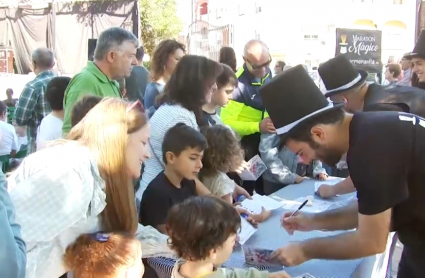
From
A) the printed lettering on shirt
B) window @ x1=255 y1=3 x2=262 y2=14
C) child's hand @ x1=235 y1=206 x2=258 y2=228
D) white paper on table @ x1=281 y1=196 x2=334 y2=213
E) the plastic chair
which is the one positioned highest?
window @ x1=255 y1=3 x2=262 y2=14

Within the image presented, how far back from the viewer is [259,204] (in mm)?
2871

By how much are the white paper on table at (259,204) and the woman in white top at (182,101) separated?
53cm

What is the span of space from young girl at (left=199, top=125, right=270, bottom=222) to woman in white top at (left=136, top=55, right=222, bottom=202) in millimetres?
132

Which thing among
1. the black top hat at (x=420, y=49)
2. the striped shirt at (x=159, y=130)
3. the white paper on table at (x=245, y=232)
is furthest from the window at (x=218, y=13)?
the white paper on table at (x=245, y=232)

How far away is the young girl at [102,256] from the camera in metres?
1.60

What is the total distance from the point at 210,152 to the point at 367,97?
1371 millimetres

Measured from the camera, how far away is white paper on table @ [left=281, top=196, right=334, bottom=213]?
2895 millimetres

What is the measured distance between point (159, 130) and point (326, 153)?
1190 millimetres

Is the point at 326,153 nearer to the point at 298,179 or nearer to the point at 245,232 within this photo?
the point at 245,232

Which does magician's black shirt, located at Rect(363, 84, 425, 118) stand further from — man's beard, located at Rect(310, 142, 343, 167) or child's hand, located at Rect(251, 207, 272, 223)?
man's beard, located at Rect(310, 142, 343, 167)

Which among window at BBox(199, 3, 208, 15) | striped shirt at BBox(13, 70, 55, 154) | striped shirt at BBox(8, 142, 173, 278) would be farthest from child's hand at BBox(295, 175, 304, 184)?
window at BBox(199, 3, 208, 15)

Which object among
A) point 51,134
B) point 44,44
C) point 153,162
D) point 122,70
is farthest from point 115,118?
point 44,44

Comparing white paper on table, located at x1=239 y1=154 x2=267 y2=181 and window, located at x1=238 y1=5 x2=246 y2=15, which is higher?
window, located at x1=238 y1=5 x2=246 y2=15

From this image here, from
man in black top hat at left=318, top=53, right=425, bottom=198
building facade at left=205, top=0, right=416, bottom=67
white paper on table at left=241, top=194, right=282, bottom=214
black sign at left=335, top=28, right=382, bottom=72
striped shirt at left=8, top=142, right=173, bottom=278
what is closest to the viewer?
striped shirt at left=8, top=142, right=173, bottom=278
